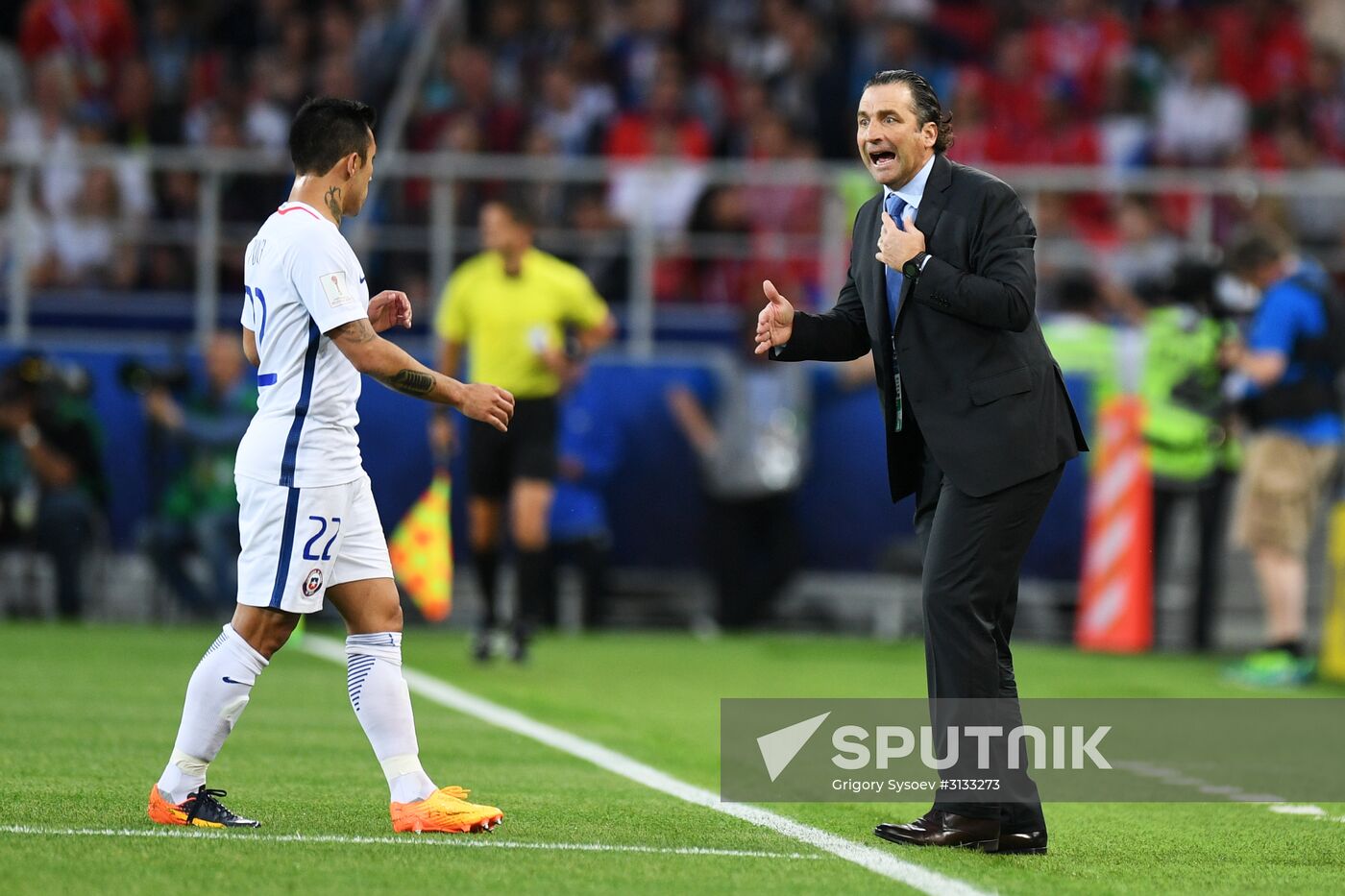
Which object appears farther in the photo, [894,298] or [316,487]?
[894,298]

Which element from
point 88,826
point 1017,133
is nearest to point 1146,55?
point 1017,133

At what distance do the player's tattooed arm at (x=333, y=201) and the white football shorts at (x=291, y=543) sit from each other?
821 millimetres

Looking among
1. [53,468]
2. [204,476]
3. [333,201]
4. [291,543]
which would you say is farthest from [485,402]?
[53,468]

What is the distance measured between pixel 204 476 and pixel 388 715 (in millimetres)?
9266

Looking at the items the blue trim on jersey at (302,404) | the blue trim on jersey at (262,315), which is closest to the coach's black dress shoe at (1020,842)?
the blue trim on jersey at (302,404)

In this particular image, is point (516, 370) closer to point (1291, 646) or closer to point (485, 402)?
point (1291, 646)

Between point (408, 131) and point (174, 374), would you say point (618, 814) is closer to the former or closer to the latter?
point (174, 374)

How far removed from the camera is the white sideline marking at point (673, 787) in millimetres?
5609

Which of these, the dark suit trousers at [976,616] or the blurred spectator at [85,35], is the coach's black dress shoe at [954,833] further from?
the blurred spectator at [85,35]

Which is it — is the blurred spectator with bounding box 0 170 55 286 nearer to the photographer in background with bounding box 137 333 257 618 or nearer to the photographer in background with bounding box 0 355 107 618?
the photographer in background with bounding box 0 355 107 618

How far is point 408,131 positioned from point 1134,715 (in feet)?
35.3

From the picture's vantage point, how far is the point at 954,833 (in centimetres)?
614

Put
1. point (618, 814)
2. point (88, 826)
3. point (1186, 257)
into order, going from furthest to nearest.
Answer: point (1186, 257)
point (618, 814)
point (88, 826)

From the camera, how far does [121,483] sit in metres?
16.0
